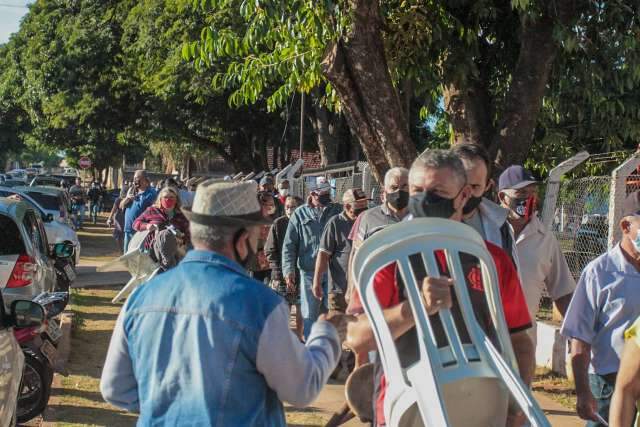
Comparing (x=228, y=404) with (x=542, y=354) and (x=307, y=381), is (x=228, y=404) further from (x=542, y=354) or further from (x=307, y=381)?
(x=542, y=354)

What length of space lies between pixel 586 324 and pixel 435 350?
2.02 m

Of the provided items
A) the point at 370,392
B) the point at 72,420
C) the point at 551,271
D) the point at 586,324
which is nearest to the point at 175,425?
the point at 370,392

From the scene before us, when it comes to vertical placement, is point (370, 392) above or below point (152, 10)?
below

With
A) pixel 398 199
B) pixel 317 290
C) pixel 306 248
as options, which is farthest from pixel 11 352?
pixel 306 248

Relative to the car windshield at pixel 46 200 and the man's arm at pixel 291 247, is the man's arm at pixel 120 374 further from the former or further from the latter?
the car windshield at pixel 46 200

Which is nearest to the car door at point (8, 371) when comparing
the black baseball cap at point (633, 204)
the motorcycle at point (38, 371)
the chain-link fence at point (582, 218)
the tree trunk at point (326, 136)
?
the motorcycle at point (38, 371)

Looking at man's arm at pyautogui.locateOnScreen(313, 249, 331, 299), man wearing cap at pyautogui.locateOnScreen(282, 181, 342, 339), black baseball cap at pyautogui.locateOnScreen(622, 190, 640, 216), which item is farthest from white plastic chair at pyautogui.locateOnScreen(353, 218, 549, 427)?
man wearing cap at pyautogui.locateOnScreen(282, 181, 342, 339)

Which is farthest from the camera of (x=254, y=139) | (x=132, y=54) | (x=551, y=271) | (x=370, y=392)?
(x=254, y=139)

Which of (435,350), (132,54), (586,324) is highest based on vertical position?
(132,54)

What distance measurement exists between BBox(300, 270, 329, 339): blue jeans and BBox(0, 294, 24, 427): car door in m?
4.12

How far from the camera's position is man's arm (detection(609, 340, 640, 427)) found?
3541 mm

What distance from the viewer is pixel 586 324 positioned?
15.2 feet

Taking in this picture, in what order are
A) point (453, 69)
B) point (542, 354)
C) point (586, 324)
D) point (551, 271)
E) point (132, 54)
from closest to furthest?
point (586, 324) → point (551, 271) → point (542, 354) → point (453, 69) → point (132, 54)

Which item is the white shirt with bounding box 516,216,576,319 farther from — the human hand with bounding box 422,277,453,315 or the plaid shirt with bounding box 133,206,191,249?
the plaid shirt with bounding box 133,206,191,249
